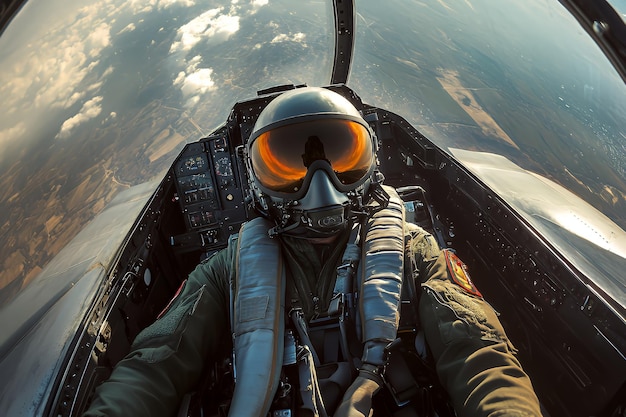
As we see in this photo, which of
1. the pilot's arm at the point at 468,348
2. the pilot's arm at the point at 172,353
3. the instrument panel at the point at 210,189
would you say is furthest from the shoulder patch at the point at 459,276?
the instrument panel at the point at 210,189

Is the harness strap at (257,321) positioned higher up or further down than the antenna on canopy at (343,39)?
higher up

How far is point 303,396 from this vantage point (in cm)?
127

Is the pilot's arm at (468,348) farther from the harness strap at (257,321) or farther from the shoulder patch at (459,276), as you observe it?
the harness strap at (257,321)

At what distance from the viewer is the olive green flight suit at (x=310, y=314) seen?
1.15 metres

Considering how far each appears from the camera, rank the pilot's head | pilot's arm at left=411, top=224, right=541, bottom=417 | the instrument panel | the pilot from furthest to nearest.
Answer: the instrument panel → the pilot's head → the pilot → pilot's arm at left=411, top=224, right=541, bottom=417

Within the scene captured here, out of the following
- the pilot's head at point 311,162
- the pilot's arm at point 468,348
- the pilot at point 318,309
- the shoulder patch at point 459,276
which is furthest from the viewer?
the pilot's head at point 311,162

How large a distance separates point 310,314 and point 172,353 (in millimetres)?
571

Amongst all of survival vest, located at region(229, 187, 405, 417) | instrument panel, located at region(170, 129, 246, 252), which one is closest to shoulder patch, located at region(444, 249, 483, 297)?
survival vest, located at region(229, 187, 405, 417)

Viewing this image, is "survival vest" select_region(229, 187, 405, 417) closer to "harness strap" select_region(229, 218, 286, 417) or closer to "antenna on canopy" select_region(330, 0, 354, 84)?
"harness strap" select_region(229, 218, 286, 417)

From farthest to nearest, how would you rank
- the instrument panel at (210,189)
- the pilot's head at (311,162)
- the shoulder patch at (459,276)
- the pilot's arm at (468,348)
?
the instrument panel at (210,189), the pilot's head at (311,162), the shoulder patch at (459,276), the pilot's arm at (468,348)

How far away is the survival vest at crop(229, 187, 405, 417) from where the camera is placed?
4.22ft

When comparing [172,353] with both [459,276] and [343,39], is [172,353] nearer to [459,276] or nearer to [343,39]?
[459,276]

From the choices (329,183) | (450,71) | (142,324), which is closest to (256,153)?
(329,183)

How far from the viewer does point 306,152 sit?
1.64 metres
